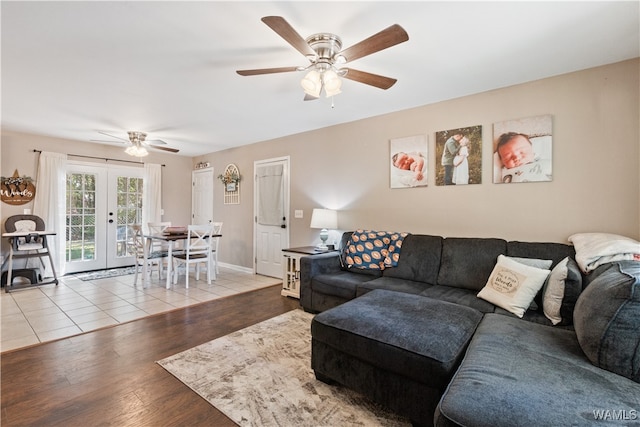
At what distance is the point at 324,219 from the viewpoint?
3861mm

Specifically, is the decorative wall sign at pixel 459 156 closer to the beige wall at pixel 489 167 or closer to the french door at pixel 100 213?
the beige wall at pixel 489 167

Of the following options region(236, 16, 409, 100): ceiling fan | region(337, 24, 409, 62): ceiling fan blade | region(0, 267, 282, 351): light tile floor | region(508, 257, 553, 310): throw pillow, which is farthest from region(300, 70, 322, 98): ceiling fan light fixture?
region(0, 267, 282, 351): light tile floor

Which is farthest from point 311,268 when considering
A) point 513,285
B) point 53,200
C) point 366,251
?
point 53,200

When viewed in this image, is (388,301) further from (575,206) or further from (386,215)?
(575,206)

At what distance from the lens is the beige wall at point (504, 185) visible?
2.36 meters

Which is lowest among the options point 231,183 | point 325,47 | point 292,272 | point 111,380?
point 111,380

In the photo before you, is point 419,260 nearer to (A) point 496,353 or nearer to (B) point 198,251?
(A) point 496,353

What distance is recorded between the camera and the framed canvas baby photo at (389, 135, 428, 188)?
3379 mm

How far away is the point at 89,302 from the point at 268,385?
3009mm

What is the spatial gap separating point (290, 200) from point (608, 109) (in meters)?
3.78

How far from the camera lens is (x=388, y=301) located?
213 centimetres

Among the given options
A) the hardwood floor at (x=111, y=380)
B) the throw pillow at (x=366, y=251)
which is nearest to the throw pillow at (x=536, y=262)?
the throw pillow at (x=366, y=251)

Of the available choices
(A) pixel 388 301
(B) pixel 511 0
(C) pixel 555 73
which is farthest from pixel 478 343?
(C) pixel 555 73

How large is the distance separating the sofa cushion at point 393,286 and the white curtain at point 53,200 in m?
5.22
